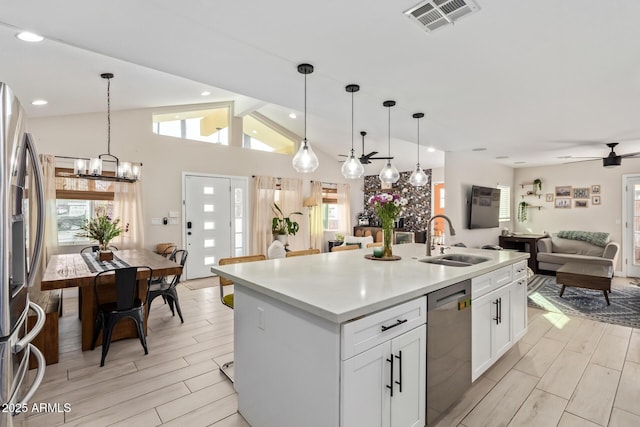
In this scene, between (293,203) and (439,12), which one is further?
(293,203)

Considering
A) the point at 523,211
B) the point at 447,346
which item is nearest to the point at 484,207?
the point at 523,211

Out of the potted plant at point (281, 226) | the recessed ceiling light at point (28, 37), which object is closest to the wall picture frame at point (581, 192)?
the potted plant at point (281, 226)

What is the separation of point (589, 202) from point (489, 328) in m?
6.12

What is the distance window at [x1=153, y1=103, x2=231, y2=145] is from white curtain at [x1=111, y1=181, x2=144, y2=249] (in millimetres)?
1210

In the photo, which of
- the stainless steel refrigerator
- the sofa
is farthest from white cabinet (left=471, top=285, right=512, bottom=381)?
the sofa

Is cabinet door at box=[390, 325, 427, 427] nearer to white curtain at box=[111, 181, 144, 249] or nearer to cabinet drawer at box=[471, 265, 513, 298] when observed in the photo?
cabinet drawer at box=[471, 265, 513, 298]

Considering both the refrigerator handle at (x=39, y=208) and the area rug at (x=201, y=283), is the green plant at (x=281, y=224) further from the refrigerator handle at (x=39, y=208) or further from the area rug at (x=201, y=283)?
the refrigerator handle at (x=39, y=208)

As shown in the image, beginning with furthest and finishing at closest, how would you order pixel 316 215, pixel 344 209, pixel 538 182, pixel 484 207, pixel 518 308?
1. pixel 344 209
2. pixel 316 215
3. pixel 538 182
4. pixel 484 207
5. pixel 518 308

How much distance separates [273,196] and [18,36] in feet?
16.8

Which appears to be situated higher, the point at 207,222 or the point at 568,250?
the point at 207,222

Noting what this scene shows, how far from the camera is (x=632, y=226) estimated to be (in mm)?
5969

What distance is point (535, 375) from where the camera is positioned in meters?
2.47

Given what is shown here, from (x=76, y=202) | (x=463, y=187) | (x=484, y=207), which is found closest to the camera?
(x=76, y=202)

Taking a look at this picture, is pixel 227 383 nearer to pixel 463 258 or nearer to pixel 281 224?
pixel 463 258
